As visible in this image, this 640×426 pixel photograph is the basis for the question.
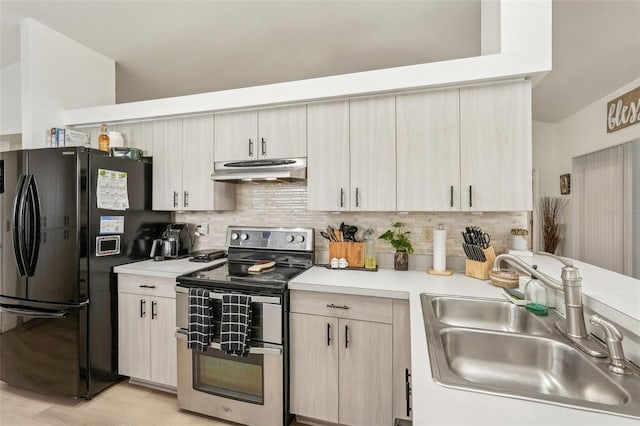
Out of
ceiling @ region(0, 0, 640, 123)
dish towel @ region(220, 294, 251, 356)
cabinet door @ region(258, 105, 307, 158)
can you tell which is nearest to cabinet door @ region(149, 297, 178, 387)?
dish towel @ region(220, 294, 251, 356)

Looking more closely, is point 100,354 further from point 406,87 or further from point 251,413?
point 406,87

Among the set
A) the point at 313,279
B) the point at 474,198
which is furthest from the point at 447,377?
the point at 474,198

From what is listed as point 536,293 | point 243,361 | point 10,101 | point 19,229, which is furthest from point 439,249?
point 10,101

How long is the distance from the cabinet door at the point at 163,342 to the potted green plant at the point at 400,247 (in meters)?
1.69

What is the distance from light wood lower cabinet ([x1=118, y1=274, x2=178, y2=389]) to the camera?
2.19 metres

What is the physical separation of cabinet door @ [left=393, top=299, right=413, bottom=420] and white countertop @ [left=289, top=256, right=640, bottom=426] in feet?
0.33

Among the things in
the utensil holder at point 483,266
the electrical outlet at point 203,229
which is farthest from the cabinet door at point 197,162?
Answer: the utensil holder at point 483,266

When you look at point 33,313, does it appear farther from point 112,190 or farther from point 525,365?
point 525,365

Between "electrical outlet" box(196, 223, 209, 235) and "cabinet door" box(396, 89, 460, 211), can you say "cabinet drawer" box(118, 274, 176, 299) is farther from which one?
"cabinet door" box(396, 89, 460, 211)

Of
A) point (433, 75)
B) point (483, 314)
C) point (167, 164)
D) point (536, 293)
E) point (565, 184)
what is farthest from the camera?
point (565, 184)

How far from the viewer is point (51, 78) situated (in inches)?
103

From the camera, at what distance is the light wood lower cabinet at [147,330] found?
219 centimetres

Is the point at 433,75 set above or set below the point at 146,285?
above

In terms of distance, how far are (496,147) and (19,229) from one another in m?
3.42
